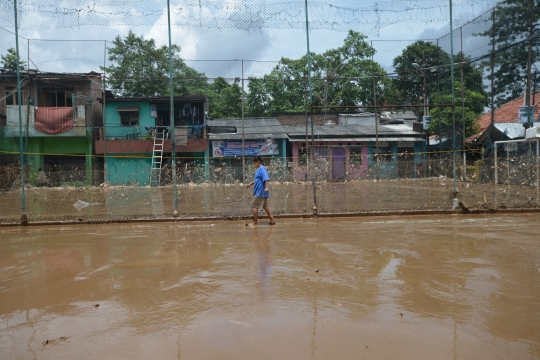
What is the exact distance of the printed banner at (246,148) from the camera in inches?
1077

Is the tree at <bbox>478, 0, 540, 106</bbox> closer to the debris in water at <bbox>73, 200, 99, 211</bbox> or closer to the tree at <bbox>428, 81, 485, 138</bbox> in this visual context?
the tree at <bbox>428, 81, 485, 138</bbox>

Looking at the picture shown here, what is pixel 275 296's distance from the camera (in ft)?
15.4

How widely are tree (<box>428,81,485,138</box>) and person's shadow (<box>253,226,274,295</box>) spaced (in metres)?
18.9

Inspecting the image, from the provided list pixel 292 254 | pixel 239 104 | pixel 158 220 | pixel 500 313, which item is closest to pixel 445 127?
pixel 239 104

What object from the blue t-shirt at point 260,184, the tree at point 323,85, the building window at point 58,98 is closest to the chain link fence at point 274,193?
the blue t-shirt at point 260,184

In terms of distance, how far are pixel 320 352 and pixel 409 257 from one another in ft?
10.8

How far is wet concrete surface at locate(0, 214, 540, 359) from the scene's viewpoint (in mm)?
3518

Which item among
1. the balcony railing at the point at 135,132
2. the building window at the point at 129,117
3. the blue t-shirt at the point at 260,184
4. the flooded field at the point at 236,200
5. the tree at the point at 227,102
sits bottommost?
the flooded field at the point at 236,200

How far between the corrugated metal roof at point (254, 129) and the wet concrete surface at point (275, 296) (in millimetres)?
19422

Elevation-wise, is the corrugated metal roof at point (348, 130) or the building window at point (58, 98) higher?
the building window at point (58, 98)

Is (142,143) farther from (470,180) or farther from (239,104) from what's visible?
(470,180)

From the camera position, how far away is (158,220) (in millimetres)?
10148

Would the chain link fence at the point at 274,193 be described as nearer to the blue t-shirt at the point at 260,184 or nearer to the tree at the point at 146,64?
the blue t-shirt at the point at 260,184

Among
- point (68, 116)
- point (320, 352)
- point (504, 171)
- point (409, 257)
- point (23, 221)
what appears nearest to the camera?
point (320, 352)
